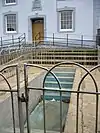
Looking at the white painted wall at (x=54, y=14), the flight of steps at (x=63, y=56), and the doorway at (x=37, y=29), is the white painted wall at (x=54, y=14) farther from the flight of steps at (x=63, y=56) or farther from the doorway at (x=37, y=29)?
the flight of steps at (x=63, y=56)

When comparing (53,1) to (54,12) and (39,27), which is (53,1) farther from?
(39,27)

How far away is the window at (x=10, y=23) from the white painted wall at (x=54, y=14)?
1.59ft

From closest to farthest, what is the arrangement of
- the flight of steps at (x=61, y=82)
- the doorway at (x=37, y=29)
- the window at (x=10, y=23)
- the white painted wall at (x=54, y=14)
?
the flight of steps at (x=61, y=82), the white painted wall at (x=54, y=14), the doorway at (x=37, y=29), the window at (x=10, y=23)

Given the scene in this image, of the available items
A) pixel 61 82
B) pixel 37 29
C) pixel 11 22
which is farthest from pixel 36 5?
pixel 61 82

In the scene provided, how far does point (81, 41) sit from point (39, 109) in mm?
13451

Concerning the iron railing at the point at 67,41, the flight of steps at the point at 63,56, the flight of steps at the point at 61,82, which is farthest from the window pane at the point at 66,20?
the flight of steps at the point at 61,82

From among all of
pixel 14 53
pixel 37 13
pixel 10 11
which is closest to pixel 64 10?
pixel 37 13

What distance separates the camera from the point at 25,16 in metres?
21.1

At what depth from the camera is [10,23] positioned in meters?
22.0

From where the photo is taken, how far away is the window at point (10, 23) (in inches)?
855

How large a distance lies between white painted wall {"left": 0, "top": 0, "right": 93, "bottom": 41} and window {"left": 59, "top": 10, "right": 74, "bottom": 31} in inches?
22.3

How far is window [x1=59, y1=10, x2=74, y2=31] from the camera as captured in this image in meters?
20.3

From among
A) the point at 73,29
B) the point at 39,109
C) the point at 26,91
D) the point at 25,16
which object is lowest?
the point at 39,109

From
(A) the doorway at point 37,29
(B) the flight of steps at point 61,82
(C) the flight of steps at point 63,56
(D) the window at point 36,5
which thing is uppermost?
(D) the window at point 36,5
